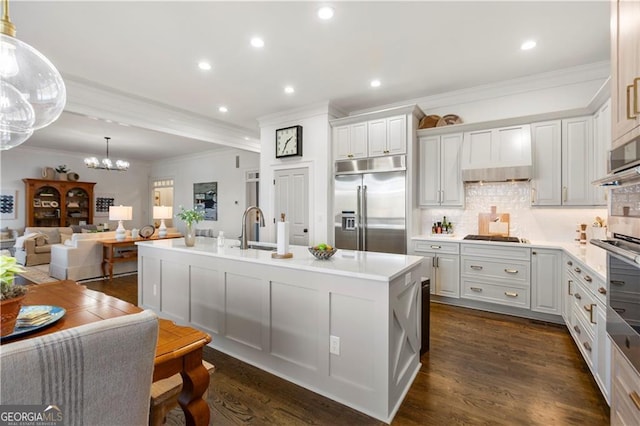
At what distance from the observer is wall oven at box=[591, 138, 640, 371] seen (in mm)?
1077

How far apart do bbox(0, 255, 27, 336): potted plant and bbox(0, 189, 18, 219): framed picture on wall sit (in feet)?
29.6

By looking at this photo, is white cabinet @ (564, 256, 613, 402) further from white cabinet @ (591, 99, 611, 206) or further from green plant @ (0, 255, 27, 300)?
green plant @ (0, 255, 27, 300)

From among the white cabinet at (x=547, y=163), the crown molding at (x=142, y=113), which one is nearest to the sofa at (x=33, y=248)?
the crown molding at (x=142, y=113)

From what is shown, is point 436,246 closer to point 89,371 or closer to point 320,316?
point 320,316

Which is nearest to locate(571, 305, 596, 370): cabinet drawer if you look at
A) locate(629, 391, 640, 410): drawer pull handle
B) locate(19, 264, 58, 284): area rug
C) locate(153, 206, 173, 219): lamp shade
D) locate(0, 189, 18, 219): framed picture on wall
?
locate(629, 391, 640, 410): drawer pull handle

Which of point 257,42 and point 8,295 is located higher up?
point 257,42

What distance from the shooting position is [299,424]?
5.81ft

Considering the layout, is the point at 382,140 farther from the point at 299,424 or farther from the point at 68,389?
the point at 68,389

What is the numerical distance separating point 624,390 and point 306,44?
3.31 m

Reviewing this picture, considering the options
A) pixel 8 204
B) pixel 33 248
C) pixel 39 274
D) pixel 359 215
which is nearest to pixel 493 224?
pixel 359 215

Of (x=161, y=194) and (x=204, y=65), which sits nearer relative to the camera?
(x=204, y=65)

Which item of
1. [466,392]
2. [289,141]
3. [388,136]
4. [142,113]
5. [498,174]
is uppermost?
[142,113]

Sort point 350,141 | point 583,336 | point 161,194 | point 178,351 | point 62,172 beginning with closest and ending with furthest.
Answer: point 178,351 < point 583,336 < point 350,141 < point 62,172 < point 161,194
